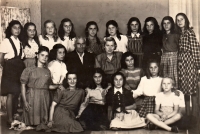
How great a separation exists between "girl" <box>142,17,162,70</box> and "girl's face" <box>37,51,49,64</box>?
0.95 m

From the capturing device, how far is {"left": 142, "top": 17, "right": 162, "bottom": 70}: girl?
317 centimetres

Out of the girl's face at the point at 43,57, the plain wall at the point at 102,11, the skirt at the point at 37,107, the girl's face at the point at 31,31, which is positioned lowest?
the skirt at the point at 37,107

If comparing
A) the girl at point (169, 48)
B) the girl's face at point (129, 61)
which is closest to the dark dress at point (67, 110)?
the girl's face at point (129, 61)

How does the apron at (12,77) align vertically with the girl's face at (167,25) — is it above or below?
below

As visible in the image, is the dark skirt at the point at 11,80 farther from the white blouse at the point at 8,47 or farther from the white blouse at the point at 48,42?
the white blouse at the point at 48,42

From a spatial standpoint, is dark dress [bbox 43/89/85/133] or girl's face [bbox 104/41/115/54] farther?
girl's face [bbox 104/41/115/54]

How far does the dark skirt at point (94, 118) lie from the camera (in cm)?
311

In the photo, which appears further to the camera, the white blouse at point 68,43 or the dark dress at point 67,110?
the white blouse at point 68,43

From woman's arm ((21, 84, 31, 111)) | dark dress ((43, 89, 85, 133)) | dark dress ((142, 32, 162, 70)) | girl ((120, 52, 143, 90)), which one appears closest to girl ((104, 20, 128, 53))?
girl ((120, 52, 143, 90))

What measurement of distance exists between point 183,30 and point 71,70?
1.17 meters

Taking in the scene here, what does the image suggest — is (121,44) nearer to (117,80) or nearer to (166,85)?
(117,80)

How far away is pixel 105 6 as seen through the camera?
126 inches

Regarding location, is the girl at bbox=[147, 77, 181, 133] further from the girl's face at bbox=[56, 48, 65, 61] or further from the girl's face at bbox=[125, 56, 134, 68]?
the girl's face at bbox=[56, 48, 65, 61]

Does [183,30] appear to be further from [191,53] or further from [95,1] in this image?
[95,1]
